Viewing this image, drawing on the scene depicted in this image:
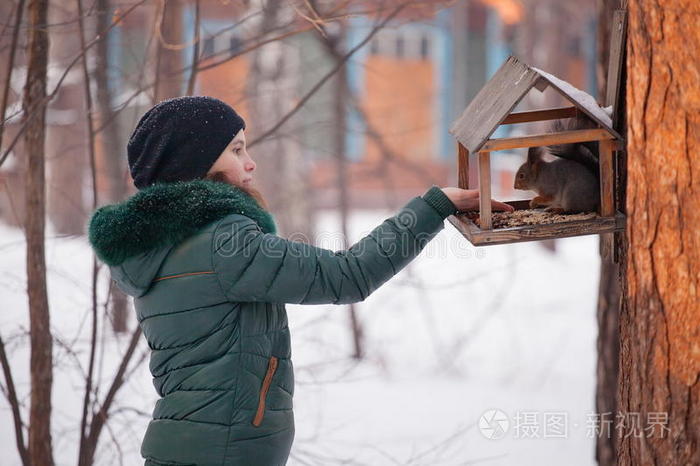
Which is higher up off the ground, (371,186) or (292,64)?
(292,64)

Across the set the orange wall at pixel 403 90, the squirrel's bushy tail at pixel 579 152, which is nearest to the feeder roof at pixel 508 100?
the squirrel's bushy tail at pixel 579 152

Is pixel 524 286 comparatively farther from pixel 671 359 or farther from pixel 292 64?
pixel 671 359

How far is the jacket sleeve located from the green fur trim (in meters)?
0.05

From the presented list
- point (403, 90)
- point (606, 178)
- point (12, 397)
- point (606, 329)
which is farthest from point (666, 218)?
point (403, 90)

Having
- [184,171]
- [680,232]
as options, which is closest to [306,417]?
[184,171]

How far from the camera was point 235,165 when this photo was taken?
92.7 inches

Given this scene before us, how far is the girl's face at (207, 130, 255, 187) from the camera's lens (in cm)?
234

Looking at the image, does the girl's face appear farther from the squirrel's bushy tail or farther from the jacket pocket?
the squirrel's bushy tail

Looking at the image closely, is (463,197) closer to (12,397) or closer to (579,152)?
(579,152)

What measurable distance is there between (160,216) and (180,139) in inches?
9.1

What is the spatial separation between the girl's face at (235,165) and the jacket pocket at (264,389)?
52 centimetres

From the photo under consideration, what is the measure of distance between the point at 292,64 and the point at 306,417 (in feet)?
19.6

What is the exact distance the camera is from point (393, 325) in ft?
26.6

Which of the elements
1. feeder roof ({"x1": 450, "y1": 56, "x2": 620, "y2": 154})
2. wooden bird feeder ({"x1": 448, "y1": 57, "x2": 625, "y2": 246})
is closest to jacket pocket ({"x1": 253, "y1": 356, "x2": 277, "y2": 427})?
wooden bird feeder ({"x1": 448, "y1": 57, "x2": 625, "y2": 246})
